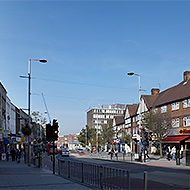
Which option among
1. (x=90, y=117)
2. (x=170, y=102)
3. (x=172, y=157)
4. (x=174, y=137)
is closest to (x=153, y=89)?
(x=170, y=102)

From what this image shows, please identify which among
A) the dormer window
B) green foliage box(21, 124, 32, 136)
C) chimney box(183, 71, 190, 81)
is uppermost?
chimney box(183, 71, 190, 81)

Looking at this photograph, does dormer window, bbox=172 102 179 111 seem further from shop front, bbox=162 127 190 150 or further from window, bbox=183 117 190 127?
shop front, bbox=162 127 190 150

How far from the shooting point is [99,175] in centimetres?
1351

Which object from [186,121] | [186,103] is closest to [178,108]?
[186,103]

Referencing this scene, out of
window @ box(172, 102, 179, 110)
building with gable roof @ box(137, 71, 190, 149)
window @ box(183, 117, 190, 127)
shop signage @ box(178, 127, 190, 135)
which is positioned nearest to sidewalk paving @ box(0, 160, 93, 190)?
building with gable roof @ box(137, 71, 190, 149)

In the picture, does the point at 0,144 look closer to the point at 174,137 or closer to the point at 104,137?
the point at 174,137

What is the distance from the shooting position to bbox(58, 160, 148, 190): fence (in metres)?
11.3

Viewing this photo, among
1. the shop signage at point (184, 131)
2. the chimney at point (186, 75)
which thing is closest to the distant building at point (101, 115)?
the chimney at point (186, 75)

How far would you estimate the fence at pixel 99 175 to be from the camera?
1128 cm

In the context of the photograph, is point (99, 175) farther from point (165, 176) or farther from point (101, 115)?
point (101, 115)

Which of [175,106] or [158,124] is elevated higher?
[175,106]

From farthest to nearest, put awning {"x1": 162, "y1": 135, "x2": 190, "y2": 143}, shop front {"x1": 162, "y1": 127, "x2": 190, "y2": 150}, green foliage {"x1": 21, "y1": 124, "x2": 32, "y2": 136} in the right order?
awning {"x1": 162, "y1": 135, "x2": 190, "y2": 143}
shop front {"x1": 162, "y1": 127, "x2": 190, "y2": 150}
green foliage {"x1": 21, "y1": 124, "x2": 32, "y2": 136}

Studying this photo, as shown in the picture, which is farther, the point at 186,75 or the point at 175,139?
the point at 186,75

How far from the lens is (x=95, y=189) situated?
43.0ft
